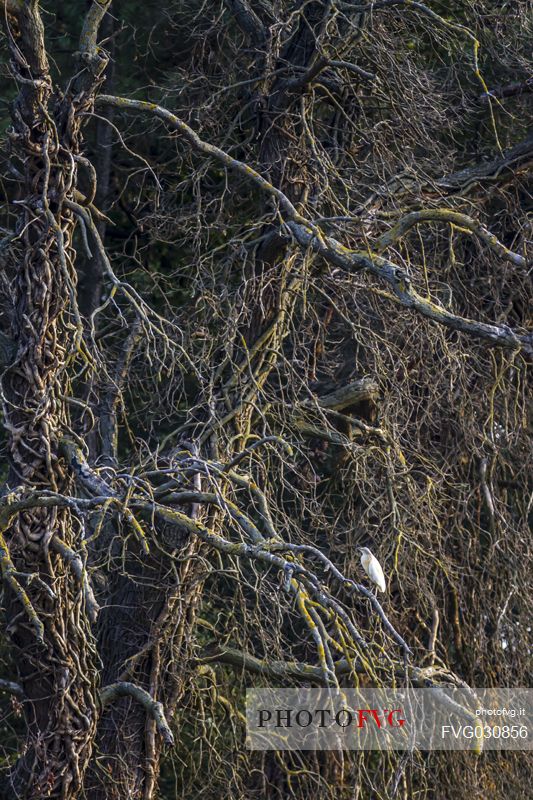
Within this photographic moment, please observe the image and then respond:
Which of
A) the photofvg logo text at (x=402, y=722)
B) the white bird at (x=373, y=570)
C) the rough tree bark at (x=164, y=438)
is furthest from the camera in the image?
the photofvg logo text at (x=402, y=722)

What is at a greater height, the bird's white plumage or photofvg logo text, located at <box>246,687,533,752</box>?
the bird's white plumage

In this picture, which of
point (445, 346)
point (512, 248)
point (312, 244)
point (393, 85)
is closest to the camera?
point (312, 244)

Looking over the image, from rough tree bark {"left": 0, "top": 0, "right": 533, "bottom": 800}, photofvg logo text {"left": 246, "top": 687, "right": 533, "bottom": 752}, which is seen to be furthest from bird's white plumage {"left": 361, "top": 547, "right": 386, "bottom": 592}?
photofvg logo text {"left": 246, "top": 687, "right": 533, "bottom": 752}

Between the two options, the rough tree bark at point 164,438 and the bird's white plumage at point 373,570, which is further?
the bird's white plumage at point 373,570

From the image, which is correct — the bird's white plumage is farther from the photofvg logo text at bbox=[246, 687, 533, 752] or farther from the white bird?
the photofvg logo text at bbox=[246, 687, 533, 752]

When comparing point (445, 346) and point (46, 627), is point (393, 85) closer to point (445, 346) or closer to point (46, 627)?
point (445, 346)

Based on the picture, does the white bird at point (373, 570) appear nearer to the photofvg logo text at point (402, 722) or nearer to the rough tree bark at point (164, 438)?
the rough tree bark at point (164, 438)

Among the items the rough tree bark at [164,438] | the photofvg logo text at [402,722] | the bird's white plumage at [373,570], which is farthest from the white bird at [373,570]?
the photofvg logo text at [402,722]

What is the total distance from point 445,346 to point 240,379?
38.5 inches

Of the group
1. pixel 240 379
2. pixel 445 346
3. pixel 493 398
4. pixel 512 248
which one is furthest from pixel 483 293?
pixel 240 379

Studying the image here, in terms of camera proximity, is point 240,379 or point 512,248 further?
Answer: point 512,248

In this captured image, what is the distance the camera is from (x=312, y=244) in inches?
193

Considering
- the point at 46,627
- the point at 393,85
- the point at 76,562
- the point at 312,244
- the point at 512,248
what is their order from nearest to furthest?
the point at 76,562, the point at 46,627, the point at 312,244, the point at 393,85, the point at 512,248

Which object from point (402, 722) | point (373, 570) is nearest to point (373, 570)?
point (373, 570)
